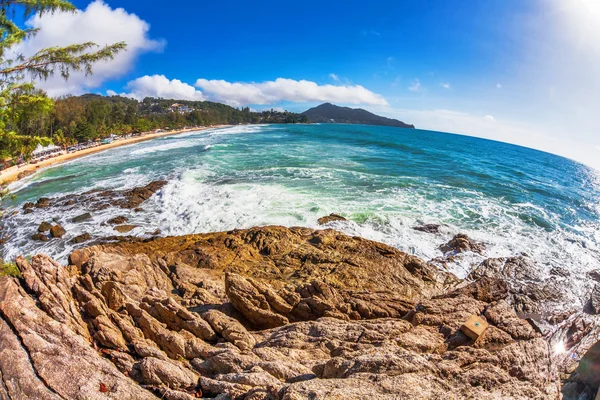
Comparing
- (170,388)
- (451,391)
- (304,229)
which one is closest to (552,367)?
(451,391)

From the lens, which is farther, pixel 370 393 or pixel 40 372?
pixel 40 372

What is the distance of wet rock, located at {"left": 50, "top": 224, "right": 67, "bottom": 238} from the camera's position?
18.9m

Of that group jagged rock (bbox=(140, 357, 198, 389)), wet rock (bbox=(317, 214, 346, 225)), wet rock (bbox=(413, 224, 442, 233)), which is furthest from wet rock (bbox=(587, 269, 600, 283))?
jagged rock (bbox=(140, 357, 198, 389))

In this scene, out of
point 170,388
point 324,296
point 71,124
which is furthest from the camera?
point 71,124

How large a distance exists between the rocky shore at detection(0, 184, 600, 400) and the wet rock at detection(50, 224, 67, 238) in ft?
32.3

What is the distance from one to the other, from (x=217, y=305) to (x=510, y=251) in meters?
18.6

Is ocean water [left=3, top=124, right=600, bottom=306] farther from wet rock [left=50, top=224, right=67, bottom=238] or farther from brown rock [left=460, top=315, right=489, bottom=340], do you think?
brown rock [left=460, top=315, right=489, bottom=340]

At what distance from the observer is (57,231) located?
19.0m

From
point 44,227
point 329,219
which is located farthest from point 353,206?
point 44,227

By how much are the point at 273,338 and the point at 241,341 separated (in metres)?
0.88

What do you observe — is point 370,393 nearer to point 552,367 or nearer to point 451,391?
point 451,391

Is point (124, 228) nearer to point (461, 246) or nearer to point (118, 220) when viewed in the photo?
point (118, 220)

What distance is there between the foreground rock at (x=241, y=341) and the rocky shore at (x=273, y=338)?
0.03 m

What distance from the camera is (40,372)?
477 centimetres
